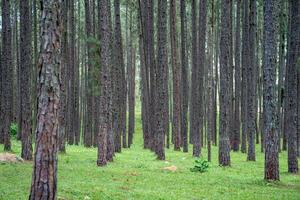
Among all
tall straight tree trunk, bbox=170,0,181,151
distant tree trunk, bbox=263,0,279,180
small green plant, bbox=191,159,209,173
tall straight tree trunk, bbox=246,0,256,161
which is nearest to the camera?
distant tree trunk, bbox=263,0,279,180

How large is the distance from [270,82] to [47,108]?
9207mm

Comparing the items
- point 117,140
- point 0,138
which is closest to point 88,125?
point 117,140

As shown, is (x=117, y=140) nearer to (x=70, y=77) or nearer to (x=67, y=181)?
(x=70, y=77)

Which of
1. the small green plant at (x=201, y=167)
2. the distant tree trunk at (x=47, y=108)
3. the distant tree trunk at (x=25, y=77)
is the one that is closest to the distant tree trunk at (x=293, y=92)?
the small green plant at (x=201, y=167)

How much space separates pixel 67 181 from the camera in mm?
12547

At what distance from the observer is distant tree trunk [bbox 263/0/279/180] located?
14.4 meters

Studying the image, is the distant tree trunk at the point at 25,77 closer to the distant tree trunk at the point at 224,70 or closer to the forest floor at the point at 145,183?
the forest floor at the point at 145,183

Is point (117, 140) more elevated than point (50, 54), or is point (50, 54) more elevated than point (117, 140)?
point (50, 54)

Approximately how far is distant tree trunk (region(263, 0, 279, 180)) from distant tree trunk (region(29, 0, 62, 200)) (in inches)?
352

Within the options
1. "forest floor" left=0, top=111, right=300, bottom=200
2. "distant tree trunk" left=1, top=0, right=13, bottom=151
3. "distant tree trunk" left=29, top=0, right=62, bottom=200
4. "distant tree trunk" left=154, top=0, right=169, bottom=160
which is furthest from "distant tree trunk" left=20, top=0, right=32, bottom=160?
"distant tree trunk" left=29, top=0, right=62, bottom=200

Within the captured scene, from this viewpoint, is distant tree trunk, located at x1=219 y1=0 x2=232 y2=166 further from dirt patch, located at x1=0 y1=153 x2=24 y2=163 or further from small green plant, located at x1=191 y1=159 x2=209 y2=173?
dirt patch, located at x1=0 y1=153 x2=24 y2=163

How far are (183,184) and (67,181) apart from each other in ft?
12.8

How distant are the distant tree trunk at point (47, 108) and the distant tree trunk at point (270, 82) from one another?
893cm

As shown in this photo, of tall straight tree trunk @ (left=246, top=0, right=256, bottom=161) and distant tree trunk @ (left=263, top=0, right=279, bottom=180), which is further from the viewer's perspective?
tall straight tree trunk @ (left=246, top=0, right=256, bottom=161)
